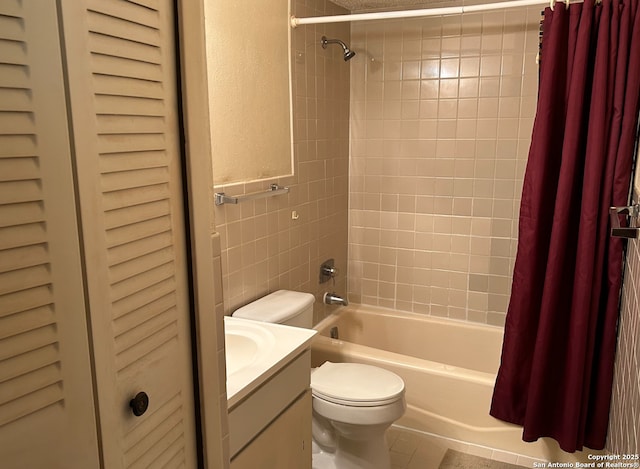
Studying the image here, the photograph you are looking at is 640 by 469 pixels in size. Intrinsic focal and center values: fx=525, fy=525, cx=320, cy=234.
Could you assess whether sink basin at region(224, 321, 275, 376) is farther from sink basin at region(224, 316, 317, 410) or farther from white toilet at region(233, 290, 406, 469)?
white toilet at region(233, 290, 406, 469)

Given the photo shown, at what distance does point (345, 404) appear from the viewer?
199cm

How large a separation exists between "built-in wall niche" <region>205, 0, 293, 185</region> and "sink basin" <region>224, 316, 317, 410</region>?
0.61 metres

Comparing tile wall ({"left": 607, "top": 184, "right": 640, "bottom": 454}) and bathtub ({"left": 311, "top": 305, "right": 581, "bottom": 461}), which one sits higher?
tile wall ({"left": 607, "top": 184, "right": 640, "bottom": 454})

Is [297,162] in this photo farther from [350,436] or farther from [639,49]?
[639,49]

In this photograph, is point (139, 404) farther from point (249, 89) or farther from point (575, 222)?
point (575, 222)

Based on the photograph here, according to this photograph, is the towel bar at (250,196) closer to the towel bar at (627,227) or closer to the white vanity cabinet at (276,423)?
the white vanity cabinet at (276,423)

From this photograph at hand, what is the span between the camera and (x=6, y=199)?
0.59m

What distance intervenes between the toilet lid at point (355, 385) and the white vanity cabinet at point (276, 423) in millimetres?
294

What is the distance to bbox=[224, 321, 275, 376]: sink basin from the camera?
62.6 inches

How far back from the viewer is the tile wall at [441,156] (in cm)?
274

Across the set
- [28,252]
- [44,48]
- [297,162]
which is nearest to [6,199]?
[28,252]

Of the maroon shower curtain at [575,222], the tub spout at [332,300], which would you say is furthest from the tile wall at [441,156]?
the maroon shower curtain at [575,222]

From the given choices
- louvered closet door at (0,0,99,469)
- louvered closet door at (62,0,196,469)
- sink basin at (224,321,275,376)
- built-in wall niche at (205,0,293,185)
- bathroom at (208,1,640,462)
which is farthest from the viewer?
bathroom at (208,1,640,462)

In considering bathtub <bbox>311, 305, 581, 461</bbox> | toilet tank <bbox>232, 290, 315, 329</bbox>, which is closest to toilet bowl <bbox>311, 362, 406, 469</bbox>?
toilet tank <bbox>232, 290, 315, 329</bbox>
